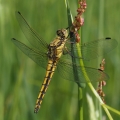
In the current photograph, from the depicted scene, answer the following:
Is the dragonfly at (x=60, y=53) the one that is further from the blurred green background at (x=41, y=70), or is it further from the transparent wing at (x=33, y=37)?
the blurred green background at (x=41, y=70)

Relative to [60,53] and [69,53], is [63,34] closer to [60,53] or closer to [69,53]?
[60,53]

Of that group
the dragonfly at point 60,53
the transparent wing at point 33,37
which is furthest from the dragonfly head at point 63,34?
the transparent wing at point 33,37

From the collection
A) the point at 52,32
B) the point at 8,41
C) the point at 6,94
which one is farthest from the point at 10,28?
the point at 52,32

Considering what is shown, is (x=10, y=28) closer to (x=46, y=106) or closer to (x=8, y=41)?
(x=8, y=41)

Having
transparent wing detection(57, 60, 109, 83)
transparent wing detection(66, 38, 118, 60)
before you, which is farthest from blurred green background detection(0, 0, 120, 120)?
transparent wing detection(57, 60, 109, 83)

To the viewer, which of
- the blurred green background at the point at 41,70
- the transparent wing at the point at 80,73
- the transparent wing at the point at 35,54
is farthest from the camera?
the blurred green background at the point at 41,70

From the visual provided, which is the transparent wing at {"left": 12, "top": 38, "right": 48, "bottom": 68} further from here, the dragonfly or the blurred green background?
the blurred green background

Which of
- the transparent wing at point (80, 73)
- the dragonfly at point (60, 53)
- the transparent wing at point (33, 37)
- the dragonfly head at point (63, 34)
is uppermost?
the transparent wing at point (33, 37)
